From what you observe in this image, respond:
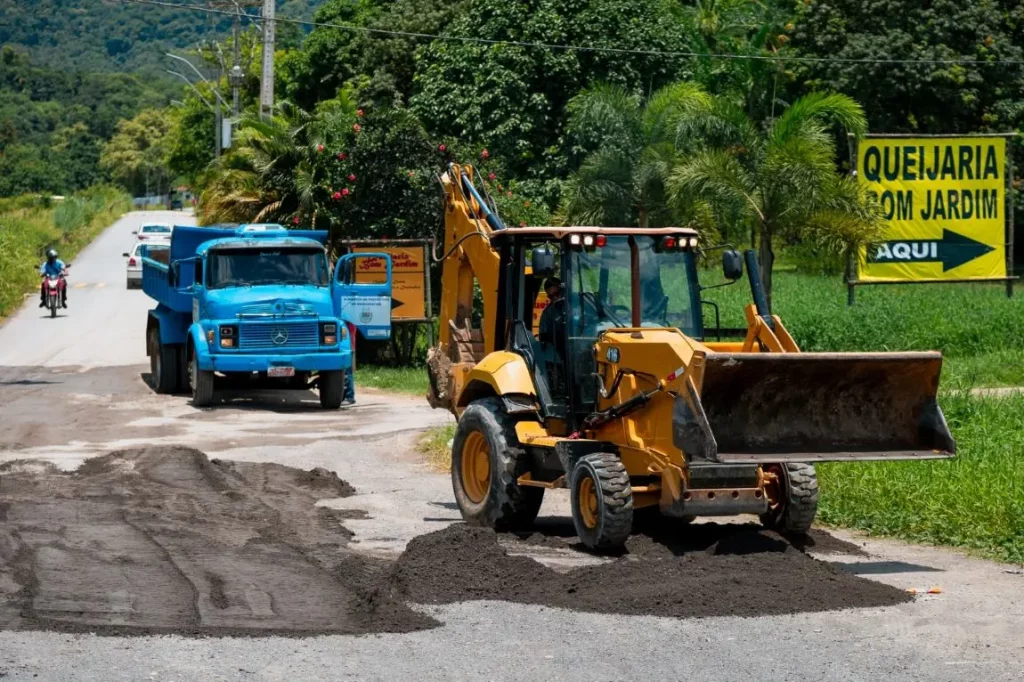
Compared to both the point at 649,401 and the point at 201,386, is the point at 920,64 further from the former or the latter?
the point at 649,401

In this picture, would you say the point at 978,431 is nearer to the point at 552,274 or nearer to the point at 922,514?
the point at 922,514

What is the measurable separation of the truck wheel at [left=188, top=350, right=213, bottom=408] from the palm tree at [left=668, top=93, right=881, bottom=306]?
336 inches

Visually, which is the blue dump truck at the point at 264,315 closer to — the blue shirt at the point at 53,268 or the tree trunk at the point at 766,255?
the tree trunk at the point at 766,255

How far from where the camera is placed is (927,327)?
92.5 feet

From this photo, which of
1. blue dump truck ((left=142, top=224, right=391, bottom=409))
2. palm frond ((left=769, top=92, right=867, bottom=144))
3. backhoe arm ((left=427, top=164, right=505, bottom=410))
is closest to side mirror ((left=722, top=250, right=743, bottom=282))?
backhoe arm ((left=427, top=164, right=505, bottom=410))

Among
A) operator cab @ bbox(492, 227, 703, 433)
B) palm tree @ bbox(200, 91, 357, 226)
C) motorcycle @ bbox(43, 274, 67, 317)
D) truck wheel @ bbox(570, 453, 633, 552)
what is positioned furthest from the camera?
motorcycle @ bbox(43, 274, 67, 317)

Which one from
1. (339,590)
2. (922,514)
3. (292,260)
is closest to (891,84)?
(292,260)

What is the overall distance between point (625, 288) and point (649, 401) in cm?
134

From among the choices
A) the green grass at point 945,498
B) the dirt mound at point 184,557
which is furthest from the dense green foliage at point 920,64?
the dirt mound at point 184,557

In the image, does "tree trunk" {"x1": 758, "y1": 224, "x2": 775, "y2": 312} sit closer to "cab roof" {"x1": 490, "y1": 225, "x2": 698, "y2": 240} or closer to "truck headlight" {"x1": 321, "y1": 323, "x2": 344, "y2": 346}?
"truck headlight" {"x1": 321, "y1": 323, "x2": 344, "y2": 346}

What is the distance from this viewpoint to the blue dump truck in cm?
2269

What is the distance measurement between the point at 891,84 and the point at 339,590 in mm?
Result: 38511

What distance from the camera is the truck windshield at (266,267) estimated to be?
23375 mm

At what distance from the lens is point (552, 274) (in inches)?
455
